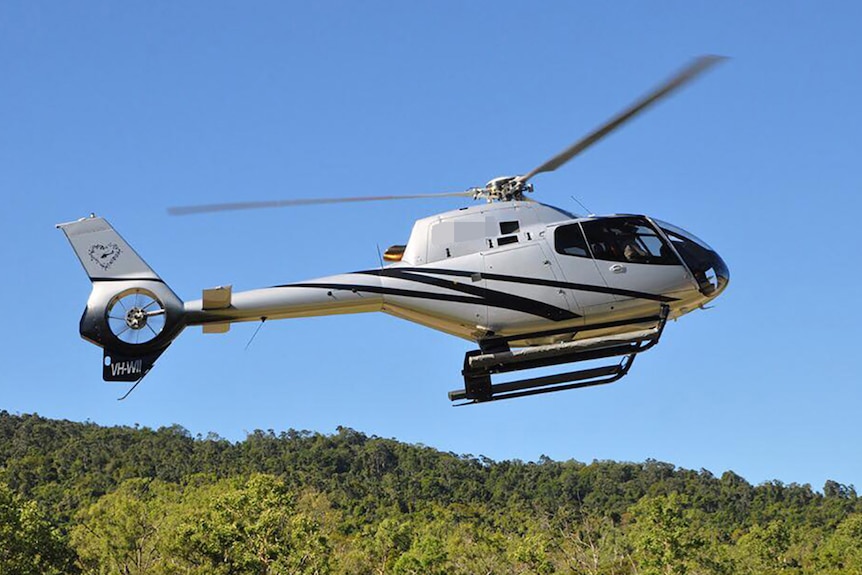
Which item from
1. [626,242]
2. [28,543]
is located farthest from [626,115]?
[28,543]

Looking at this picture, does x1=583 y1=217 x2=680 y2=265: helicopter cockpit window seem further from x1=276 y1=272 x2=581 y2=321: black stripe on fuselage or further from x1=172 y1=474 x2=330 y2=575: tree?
x1=172 y1=474 x2=330 y2=575: tree

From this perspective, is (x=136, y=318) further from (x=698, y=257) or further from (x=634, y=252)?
(x=698, y=257)

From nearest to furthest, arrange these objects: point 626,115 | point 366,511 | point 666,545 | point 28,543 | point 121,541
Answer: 1. point 626,115
2. point 28,543
3. point 121,541
4. point 666,545
5. point 366,511

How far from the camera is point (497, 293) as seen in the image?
1952 cm

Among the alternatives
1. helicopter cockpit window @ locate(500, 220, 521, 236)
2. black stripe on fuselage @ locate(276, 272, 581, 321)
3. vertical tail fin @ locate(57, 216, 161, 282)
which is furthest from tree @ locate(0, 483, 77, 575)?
helicopter cockpit window @ locate(500, 220, 521, 236)

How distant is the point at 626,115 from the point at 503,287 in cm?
360

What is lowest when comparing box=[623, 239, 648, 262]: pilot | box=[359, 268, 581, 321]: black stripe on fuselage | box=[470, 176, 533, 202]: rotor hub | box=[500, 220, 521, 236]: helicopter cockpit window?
box=[359, 268, 581, 321]: black stripe on fuselage

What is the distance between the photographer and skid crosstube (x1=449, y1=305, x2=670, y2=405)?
1900 centimetres

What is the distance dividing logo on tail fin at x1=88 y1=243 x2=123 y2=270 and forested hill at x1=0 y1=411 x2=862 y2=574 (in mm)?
28965

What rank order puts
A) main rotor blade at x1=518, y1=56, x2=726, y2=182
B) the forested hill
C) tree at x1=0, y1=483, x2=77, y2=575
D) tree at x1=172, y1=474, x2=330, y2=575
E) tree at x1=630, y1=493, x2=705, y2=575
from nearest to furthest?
main rotor blade at x1=518, y1=56, x2=726, y2=182 < tree at x1=0, y1=483, x2=77, y2=575 < tree at x1=172, y1=474, x2=330, y2=575 < the forested hill < tree at x1=630, y1=493, x2=705, y2=575

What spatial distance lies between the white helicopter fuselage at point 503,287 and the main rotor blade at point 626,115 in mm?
982

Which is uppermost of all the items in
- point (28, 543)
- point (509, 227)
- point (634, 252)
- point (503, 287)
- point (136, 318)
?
point (509, 227)

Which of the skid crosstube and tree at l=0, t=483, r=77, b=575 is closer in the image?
the skid crosstube

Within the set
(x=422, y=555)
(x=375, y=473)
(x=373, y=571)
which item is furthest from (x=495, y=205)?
(x=375, y=473)
